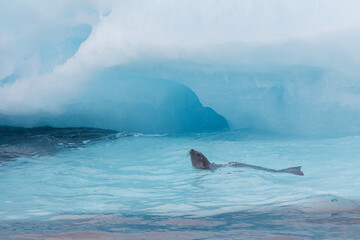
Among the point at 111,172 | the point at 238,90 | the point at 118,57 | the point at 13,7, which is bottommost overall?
the point at 111,172

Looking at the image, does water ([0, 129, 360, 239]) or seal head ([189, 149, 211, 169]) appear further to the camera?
seal head ([189, 149, 211, 169])

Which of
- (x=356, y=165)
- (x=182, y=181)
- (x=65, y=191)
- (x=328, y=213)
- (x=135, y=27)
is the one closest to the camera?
(x=328, y=213)

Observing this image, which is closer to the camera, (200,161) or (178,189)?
(178,189)

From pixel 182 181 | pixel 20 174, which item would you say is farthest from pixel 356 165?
pixel 20 174

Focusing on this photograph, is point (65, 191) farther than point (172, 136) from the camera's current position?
No

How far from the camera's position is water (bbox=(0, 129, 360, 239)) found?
8.17 ft

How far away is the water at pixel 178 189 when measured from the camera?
249 cm

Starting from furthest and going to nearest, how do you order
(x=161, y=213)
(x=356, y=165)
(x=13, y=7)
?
1. (x=13, y=7)
2. (x=356, y=165)
3. (x=161, y=213)

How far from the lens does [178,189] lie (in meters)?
4.59

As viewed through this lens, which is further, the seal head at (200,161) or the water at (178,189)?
the seal head at (200,161)

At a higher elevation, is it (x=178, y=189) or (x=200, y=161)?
(x=200, y=161)

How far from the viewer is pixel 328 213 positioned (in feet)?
9.02

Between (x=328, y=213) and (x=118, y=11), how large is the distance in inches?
231

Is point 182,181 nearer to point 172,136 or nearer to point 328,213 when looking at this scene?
point 328,213
